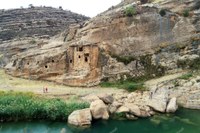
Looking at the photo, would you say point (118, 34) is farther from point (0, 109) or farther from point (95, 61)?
point (0, 109)

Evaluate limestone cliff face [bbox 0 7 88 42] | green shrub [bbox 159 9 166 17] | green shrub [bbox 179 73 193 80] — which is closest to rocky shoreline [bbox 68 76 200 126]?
green shrub [bbox 179 73 193 80]

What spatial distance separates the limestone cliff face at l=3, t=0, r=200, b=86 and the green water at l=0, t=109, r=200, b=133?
1135cm

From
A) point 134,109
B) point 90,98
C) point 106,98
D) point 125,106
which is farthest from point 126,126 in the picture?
point 90,98

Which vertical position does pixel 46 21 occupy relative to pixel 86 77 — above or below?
above

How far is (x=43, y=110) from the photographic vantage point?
32406 mm

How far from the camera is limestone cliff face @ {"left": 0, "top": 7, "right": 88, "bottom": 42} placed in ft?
224

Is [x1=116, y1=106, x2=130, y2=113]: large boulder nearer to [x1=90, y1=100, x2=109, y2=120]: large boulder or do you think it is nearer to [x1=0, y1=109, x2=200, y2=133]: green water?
[x1=0, y1=109, x2=200, y2=133]: green water

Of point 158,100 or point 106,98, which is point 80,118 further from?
point 158,100

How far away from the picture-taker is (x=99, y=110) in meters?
32.2

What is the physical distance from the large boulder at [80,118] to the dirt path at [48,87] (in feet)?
21.8

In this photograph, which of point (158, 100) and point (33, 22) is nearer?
point (158, 100)

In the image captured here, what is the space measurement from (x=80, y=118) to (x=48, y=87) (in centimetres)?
1176

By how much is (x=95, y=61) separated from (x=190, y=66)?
39.6 ft

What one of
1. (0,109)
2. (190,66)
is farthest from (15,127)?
(190,66)
